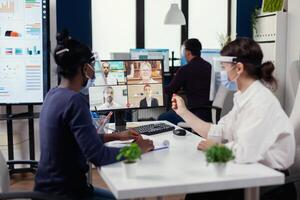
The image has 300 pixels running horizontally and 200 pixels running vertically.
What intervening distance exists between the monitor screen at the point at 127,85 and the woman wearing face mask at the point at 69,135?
690 millimetres

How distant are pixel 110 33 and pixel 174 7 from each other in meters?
0.99

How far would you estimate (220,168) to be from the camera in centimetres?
138

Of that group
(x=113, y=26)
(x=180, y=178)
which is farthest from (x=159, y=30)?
(x=180, y=178)

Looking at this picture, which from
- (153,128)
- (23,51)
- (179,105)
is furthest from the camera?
(23,51)

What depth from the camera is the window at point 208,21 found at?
5.96 meters

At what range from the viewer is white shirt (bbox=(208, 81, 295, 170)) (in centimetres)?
157

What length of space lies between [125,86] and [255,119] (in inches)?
43.6

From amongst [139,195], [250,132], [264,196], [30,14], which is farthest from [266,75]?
[30,14]

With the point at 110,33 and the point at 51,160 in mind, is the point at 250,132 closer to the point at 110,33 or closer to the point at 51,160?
the point at 51,160

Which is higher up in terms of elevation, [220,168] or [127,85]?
[127,85]

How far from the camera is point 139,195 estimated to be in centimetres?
129

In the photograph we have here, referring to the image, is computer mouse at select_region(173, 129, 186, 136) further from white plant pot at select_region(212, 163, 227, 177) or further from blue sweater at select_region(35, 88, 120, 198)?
white plant pot at select_region(212, 163, 227, 177)

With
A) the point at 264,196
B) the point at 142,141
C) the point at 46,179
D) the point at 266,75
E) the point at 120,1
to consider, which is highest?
the point at 120,1

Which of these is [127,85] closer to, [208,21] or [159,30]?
[159,30]
